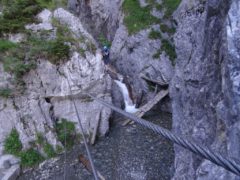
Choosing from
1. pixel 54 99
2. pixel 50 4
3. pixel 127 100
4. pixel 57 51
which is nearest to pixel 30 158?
pixel 54 99

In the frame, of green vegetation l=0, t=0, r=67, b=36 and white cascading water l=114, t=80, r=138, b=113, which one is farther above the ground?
green vegetation l=0, t=0, r=67, b=36

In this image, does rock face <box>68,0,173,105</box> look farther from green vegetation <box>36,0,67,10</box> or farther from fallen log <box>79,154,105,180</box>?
fallen log <box>79,154,105,180</box>

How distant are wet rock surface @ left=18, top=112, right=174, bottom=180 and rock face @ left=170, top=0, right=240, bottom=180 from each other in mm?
1869

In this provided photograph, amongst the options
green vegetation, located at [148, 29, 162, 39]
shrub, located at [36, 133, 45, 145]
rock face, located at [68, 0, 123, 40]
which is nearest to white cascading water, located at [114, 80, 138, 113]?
green vegetation, located at [148, 29, 162, 39]

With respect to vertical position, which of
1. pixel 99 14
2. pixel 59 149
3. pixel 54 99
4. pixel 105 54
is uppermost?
pixel 99 14

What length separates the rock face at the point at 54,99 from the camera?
1104 cm

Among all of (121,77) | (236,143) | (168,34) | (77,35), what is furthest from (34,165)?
(168,34)

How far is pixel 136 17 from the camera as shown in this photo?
1689 cm

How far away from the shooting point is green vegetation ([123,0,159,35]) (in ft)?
53.8

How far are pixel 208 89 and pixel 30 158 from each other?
7.38 m

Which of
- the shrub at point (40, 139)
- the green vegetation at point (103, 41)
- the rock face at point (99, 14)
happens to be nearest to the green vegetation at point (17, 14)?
the shrub at point (40, 139)

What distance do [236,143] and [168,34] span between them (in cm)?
1243

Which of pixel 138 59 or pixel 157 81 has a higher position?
pixel 138 59

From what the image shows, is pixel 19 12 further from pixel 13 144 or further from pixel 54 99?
pixel 13 144
